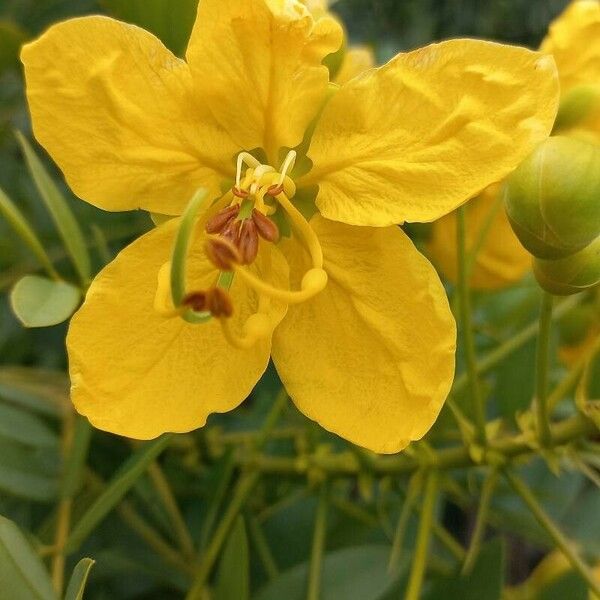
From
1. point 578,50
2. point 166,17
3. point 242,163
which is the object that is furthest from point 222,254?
point 578,50

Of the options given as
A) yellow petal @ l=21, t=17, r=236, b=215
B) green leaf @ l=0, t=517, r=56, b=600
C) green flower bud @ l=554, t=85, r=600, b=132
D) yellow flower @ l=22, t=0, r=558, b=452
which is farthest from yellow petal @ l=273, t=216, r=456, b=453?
green flower bud @ l=554, t=85, r=600, b=132

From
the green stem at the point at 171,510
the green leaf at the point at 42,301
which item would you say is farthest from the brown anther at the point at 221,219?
the green stem at the point at 171,510

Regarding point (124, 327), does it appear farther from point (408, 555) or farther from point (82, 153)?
point (408, 555)

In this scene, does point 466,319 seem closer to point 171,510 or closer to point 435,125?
point 435,125

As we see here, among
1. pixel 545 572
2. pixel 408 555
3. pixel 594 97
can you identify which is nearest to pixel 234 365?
pixel 408 555

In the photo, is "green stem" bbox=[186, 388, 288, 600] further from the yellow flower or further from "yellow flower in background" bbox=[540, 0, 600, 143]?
"yellow flower in background" bbox=[540, 0, 600, 143]

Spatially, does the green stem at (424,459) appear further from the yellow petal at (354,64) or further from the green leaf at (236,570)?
the yellow petal at (354,64)

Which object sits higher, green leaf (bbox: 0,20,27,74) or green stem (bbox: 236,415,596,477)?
green leaf (bbox: 0,20,27,74)
